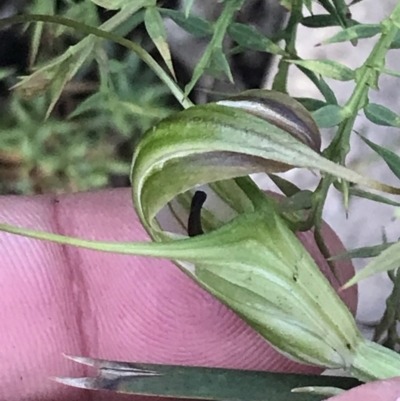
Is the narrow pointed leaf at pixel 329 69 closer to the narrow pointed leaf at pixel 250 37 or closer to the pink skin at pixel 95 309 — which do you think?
the narrow pointed leaf at pixel 250 37

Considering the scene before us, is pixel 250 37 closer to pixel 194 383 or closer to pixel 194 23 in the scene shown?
pixel 194 23

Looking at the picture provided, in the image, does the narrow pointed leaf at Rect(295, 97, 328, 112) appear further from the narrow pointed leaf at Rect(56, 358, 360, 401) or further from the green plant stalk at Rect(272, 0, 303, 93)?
the narrow pointed leaf at Rect(56, 358, 360, 401)

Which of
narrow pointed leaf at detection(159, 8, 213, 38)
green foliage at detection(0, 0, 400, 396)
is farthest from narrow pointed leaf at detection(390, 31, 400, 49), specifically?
narrow pointed leaf at detection(159, 8, 213, 38)

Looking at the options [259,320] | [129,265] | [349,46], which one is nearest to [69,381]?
[259,320]

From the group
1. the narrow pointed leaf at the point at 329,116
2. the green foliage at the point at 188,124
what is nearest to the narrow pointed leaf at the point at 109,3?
the green foliage at the point at 188,124

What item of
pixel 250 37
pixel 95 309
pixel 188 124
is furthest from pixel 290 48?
pixel 95 309

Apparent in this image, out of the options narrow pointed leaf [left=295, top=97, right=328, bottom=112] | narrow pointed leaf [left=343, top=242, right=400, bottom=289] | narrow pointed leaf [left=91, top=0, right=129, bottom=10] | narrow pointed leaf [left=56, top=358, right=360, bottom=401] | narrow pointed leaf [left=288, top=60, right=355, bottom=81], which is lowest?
narrow pointed leaf [left=56, top=358, right=360, bottom=401]

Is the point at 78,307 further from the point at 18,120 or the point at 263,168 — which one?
the point at 263,168

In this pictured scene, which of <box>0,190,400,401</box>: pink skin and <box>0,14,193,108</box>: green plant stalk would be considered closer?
<box>0,14,193,108</box>: green plant stalk
